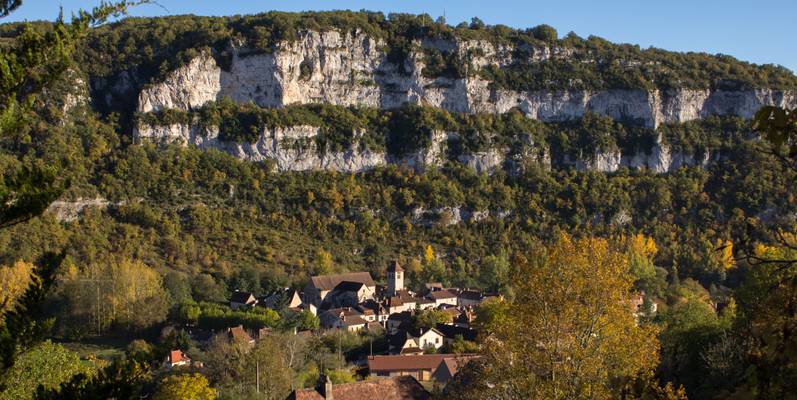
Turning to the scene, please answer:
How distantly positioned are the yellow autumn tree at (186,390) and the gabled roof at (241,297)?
28.4 meters

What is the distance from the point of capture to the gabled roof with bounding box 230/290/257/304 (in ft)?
168

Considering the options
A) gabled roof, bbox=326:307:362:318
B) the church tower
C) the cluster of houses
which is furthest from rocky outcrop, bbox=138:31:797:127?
gabled roof, bbox=326:307:362:318

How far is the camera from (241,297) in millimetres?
51656

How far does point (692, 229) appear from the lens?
7269cm

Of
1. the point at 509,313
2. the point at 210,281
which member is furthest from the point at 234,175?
the point at 509,313

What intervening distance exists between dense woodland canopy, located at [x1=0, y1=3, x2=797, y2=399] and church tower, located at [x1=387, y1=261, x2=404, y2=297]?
4.33 meters

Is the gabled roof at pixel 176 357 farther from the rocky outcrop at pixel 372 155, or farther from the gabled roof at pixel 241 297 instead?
the rocky outcrop at pixel 372 155

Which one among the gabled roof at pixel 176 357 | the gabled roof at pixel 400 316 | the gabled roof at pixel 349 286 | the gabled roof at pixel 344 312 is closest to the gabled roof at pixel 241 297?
the gabled roof at pixel 344 312

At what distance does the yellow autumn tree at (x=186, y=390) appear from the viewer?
21.5 meters

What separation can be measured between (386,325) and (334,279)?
10.1 m

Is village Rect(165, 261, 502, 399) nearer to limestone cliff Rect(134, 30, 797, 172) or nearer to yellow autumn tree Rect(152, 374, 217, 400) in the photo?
yellow autumn tree Rect(152, 374, 217, 400)

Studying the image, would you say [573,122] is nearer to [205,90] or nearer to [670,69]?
[670,69]

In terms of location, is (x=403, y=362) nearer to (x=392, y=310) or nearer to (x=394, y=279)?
(x=392, y=310)

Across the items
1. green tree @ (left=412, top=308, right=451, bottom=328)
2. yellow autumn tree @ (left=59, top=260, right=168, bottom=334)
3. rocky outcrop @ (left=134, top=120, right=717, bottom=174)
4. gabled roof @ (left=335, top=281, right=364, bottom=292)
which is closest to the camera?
green tree @ (left=412, top=308, right=451, bottom=328)
